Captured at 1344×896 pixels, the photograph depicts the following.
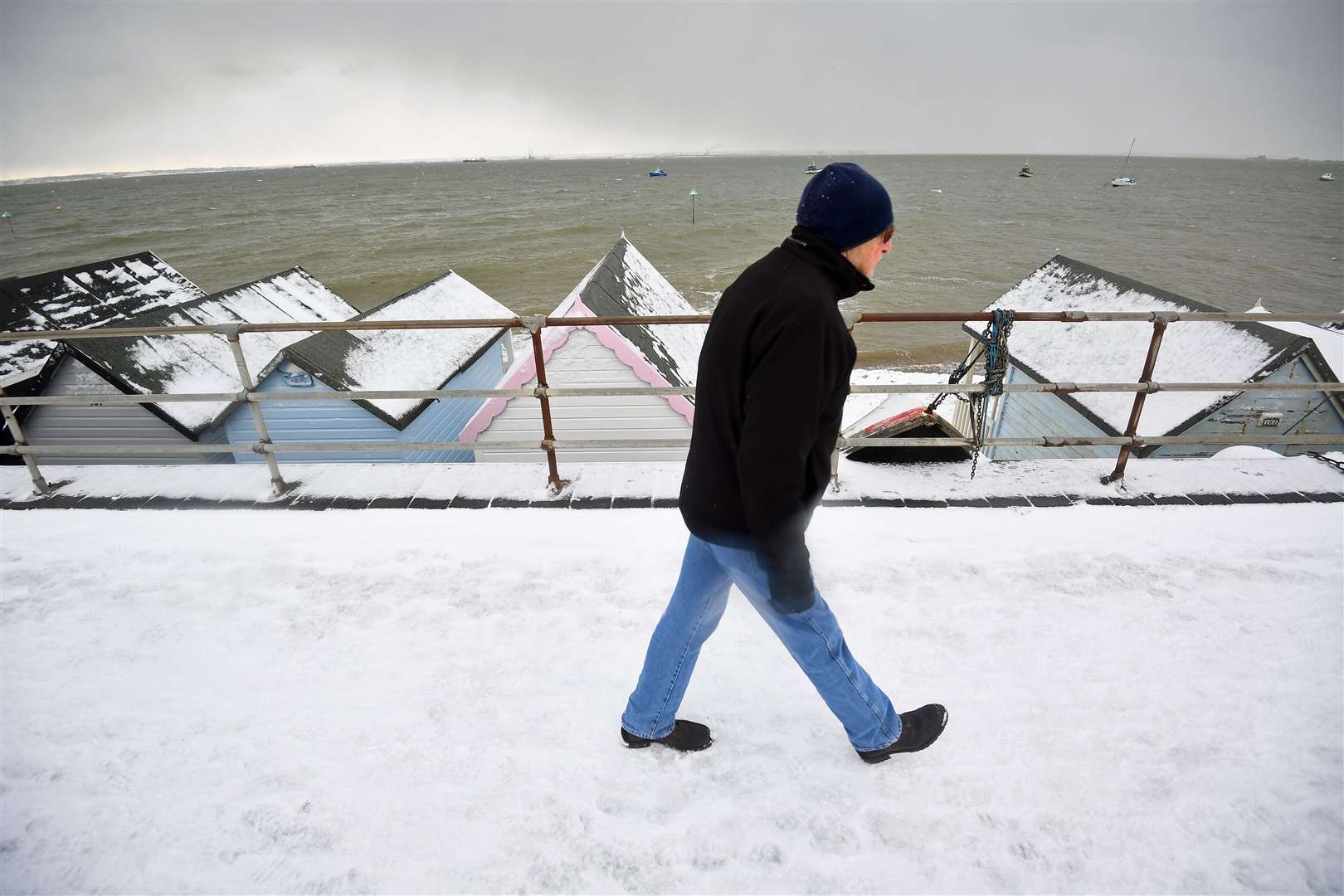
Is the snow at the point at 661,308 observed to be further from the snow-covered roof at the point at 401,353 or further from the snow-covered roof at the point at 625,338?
the snow-covered roof at the point at 401,353

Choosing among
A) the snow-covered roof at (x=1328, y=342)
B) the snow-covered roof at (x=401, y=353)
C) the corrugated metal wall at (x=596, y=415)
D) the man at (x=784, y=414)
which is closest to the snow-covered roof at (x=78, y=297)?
the snow-covered roof at (x=401, y=353)

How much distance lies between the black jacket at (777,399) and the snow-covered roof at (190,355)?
29.9ft

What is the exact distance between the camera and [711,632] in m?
2.23

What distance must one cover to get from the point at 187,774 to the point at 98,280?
A: 56.1 feet

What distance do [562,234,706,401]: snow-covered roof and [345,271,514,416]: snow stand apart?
1.84 meters

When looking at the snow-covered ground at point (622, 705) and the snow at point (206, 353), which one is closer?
the snow-covered ground at point (622, 705)

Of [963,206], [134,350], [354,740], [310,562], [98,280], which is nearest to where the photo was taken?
[354,740]

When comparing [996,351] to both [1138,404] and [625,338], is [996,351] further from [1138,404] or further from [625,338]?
[625,338]

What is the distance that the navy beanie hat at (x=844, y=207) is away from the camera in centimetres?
165

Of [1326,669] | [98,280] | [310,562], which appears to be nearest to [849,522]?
[1326,669]

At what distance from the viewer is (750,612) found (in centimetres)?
315

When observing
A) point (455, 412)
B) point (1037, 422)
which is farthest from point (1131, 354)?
point (455, 412)

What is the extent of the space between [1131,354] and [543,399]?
10.6 meters

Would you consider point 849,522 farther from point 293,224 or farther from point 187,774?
point 293,224
